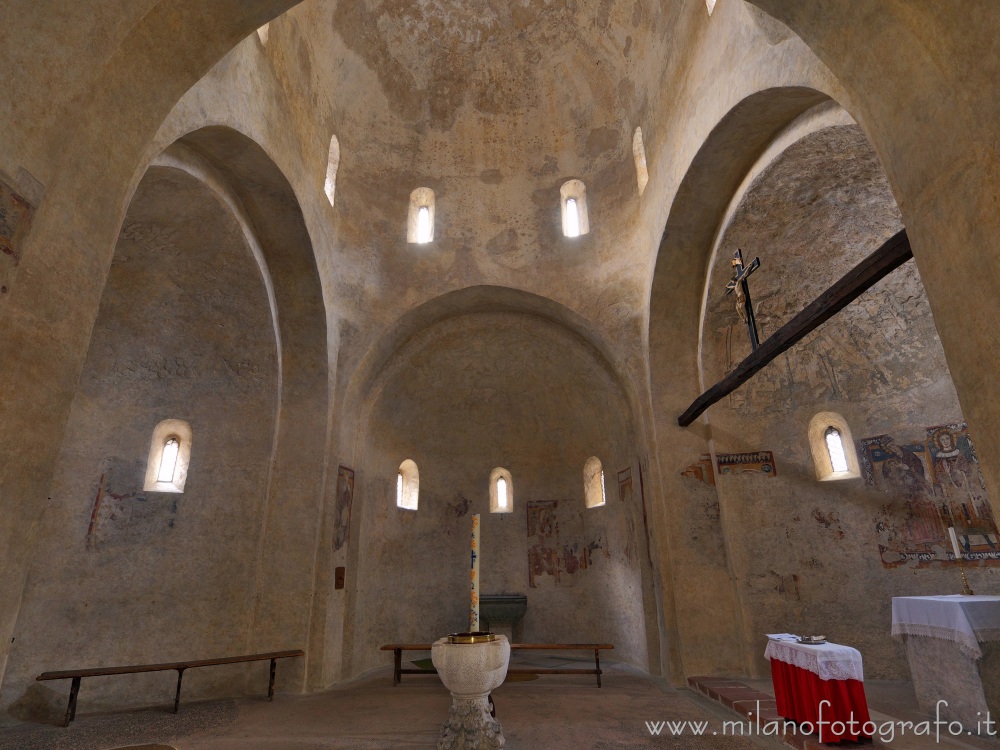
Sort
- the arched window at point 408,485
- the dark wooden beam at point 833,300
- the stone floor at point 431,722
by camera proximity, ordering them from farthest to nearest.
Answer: the arched window at point 408,485 → the stone floor at point 431,722 → the dark wooden beam at point 833,300

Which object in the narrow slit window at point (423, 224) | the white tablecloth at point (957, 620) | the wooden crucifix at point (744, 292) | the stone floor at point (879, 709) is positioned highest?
the narrow slit window at point (423, 224)

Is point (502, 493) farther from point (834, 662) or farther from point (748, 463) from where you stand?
point (834, 662)

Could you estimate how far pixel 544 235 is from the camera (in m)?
11.1

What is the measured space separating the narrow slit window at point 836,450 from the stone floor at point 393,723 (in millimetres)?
4322

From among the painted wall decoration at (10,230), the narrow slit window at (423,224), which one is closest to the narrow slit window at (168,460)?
the narrow slit window at (423,224)

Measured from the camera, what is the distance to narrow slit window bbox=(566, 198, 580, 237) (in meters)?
11.4

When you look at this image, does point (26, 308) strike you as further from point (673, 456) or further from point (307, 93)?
point (673, 456)

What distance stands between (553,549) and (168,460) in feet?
26.0

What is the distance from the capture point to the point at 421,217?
11.6 m

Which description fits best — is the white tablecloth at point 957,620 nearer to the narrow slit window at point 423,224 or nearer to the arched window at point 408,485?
the arched window at point 408,485

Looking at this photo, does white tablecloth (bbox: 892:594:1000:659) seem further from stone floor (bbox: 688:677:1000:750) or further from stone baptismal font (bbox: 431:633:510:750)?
stone baptismal font (bbox: 431:633:510:750)

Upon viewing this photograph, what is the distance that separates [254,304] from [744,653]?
935 centimetres

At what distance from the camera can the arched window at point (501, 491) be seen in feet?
43.0

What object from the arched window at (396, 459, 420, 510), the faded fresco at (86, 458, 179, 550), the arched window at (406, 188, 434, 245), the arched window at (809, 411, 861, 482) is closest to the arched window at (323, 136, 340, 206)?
the arched window at (406, 188, 434, 245)
